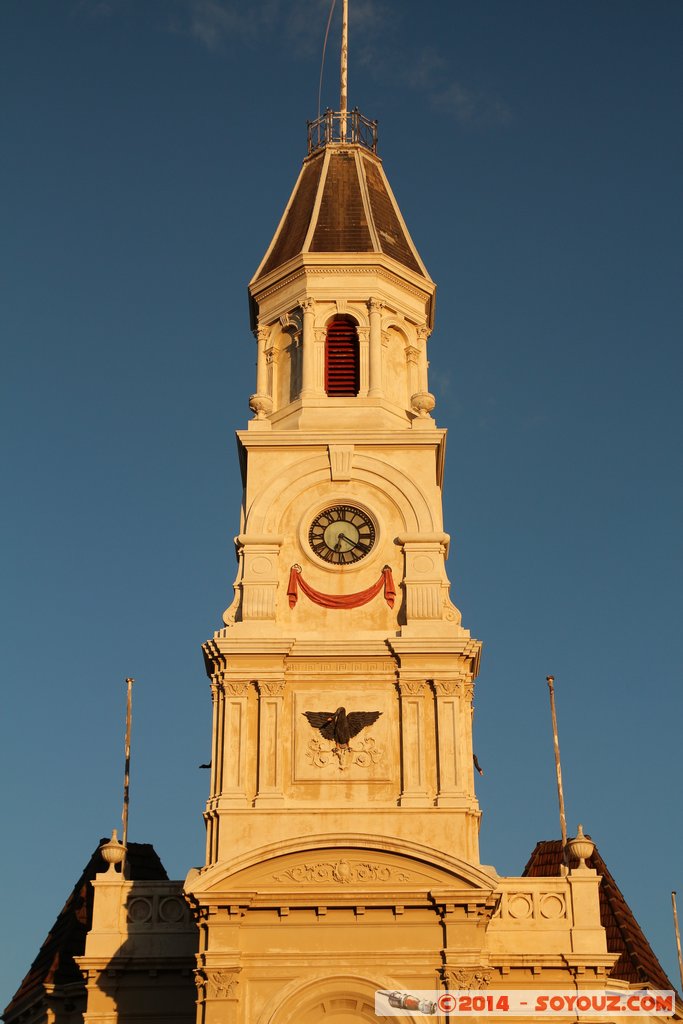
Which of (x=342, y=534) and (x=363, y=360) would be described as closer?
(x=342, y=534)

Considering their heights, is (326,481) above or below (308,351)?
below

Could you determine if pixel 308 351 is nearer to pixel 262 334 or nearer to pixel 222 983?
pixel 262 334

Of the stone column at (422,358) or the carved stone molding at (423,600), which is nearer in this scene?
the carved stone molding at (423,600)

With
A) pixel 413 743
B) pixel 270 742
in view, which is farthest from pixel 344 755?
pixel 270 742

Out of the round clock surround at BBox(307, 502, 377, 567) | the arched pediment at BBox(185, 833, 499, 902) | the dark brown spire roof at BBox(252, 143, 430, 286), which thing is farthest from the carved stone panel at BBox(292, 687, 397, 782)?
the dark brown spire roof at BBox(252, 143, 430, 286)

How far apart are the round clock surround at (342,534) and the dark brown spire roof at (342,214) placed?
28.5ft

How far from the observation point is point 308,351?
1842 inches

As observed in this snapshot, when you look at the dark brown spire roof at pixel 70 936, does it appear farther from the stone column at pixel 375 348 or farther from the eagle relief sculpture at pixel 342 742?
the stone column at pixel 375 348

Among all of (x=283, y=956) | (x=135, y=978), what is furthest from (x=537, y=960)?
(x=135, y=978)

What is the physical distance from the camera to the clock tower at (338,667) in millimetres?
37938

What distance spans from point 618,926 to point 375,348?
728 inches

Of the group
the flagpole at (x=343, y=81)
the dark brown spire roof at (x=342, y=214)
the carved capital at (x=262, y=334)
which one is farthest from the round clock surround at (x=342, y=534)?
the flagpole at (x=343, y=81)

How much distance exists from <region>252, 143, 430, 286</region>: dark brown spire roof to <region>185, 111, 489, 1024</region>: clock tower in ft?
0.30

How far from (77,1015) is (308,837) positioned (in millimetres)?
11710
